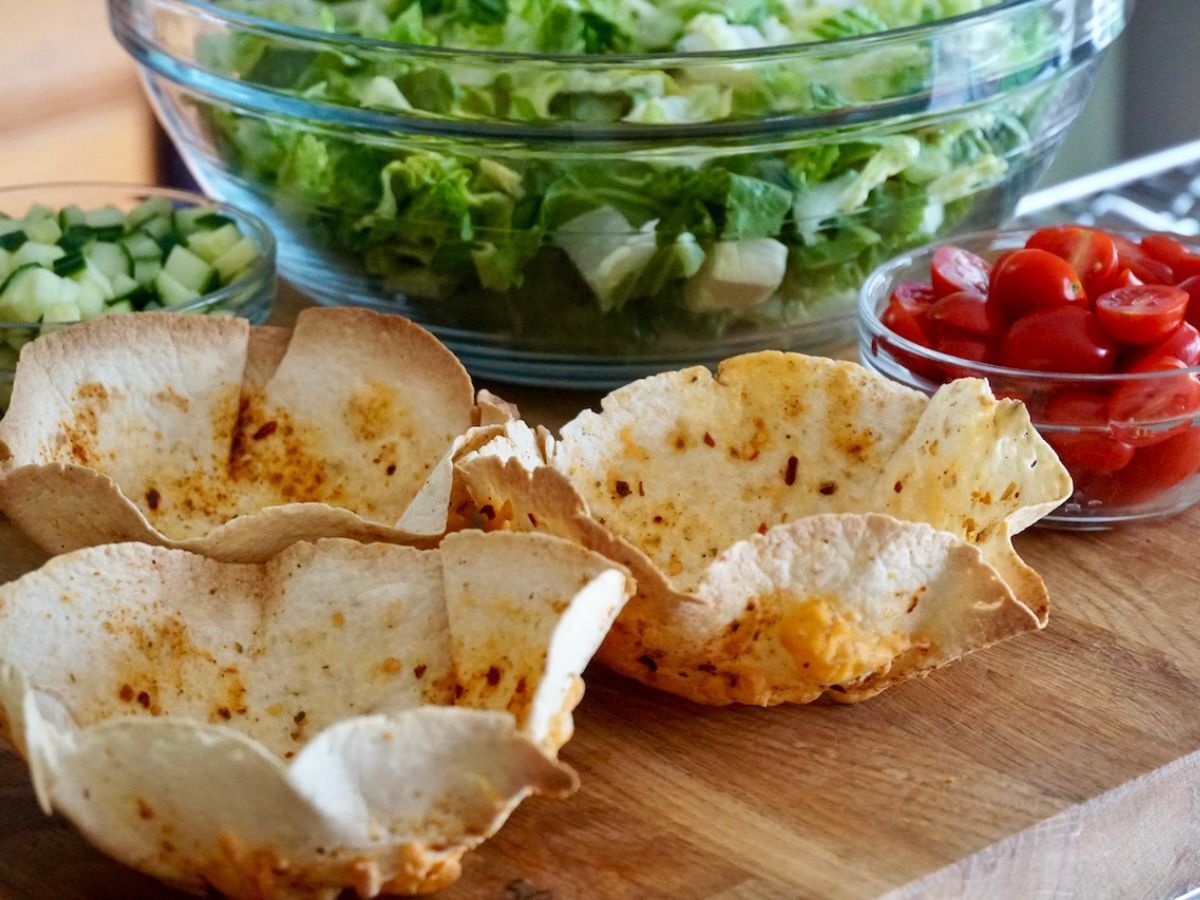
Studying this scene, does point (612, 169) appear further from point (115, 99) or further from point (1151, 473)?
point (115, 99)

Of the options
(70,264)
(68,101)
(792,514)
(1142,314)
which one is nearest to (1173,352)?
(1142,314)

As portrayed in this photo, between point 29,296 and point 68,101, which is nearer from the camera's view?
point 29,296

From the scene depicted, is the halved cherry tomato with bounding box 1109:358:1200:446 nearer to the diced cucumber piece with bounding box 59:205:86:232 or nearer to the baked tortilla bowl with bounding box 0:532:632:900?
the baked tortilla bowl with bounding box 0:532:632:900

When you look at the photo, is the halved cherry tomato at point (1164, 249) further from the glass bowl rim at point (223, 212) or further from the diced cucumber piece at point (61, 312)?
the diced cucumber piece at point (61, 312)

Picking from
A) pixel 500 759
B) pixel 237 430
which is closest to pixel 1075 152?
pixel 237 430

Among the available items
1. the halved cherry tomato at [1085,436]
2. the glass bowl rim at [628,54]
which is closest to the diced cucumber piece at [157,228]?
the glass bowl rim at [628,54]

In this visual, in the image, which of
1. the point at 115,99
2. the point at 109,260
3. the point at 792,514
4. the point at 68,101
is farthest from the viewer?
the point at 115,99

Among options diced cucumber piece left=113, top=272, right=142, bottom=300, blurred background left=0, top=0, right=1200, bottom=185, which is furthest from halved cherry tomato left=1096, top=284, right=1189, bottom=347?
blurred background left=0, top=0, right=1200, bottom=185
